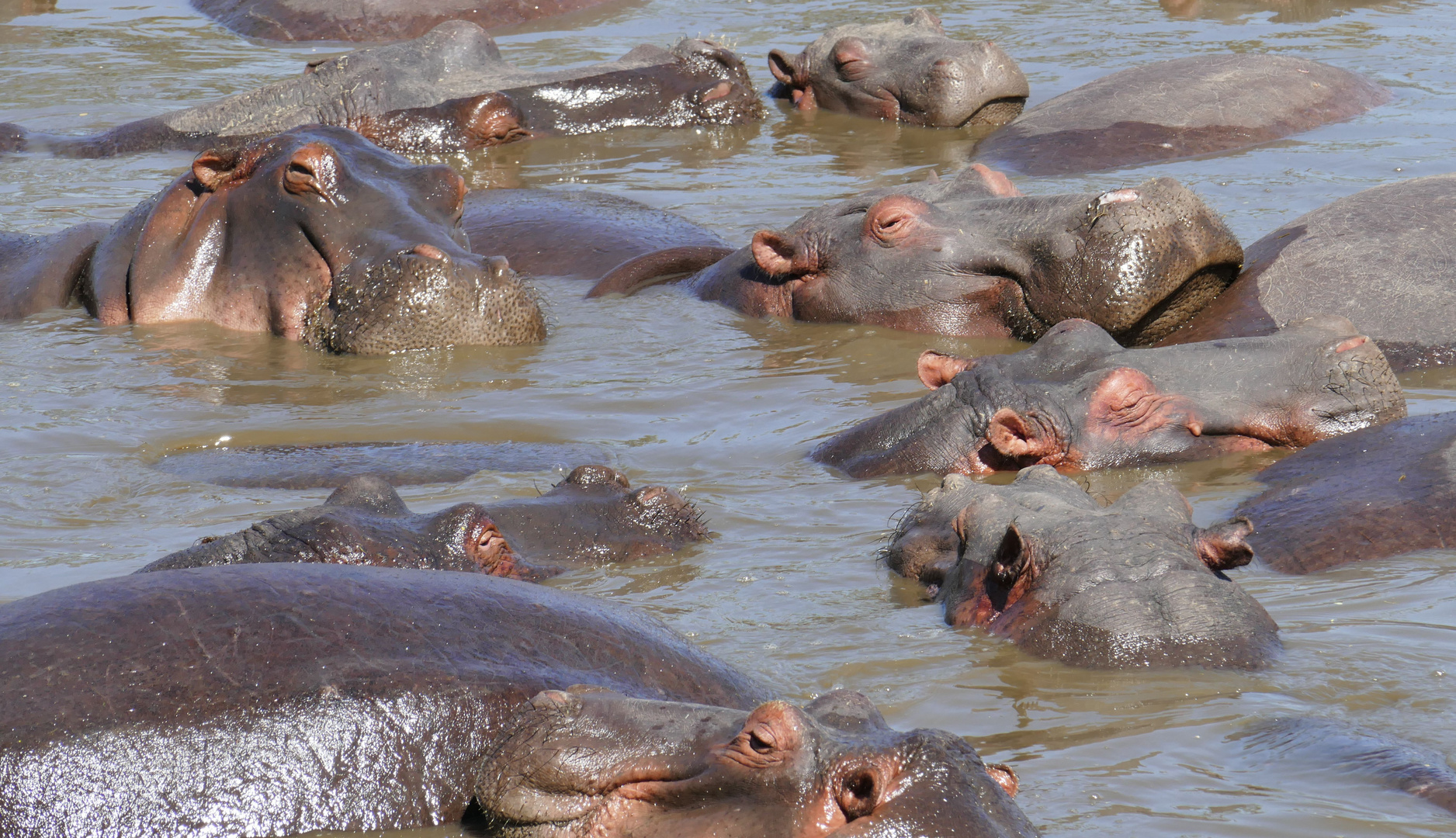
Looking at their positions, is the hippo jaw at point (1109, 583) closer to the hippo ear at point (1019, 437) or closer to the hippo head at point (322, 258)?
the hippo ear at point (1019, 437)

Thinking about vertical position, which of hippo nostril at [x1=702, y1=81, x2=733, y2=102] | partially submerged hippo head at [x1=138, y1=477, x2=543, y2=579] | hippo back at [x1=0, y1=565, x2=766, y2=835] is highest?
hippo back at [x1=0, y1=565, x2=766, y2=835]

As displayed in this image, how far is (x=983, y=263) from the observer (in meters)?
7.61

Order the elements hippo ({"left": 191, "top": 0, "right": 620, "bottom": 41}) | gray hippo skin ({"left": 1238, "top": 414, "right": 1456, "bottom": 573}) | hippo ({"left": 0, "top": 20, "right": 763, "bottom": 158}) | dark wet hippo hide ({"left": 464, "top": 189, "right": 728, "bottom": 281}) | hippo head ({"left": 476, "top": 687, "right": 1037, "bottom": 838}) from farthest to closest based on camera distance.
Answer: hippo ({"left": 191, "top": 0, "right": 620, "bottom": 41}), hippo ({"left": 0, "top": 20, "right": 763, "bottom": 158}), dark wet hippo hide ({"left": 464, "top": 189, "right": 728, "bottom": 281}), gray hippo skin ({"left": 1238, "top": 414, "right": 1456, "bottom": 573}), hippo head ({"left": 476, "top": 687, "right": 1037, "bottom": 838})

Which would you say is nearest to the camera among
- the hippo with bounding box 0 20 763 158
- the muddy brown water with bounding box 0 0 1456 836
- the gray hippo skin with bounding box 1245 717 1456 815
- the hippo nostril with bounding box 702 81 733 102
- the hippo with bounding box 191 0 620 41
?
the gray hippo skin with bounding box 1245 717 1456 815

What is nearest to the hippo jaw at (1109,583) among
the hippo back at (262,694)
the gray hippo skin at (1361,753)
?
the gray hippo skin at (1361,753)

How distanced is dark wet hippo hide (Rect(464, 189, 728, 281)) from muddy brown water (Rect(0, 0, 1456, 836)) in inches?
13.9

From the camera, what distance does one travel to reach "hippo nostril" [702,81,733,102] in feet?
40.6

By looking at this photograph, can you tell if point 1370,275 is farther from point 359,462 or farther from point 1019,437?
point 359,462

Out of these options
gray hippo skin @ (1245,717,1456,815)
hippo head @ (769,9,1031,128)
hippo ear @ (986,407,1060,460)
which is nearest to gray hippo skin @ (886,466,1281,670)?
gray hippo skin @ (1245,717,1456,815)

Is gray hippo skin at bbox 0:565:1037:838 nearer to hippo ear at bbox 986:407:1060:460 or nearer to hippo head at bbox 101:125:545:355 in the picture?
hippo ear at bbox 986:407:1060:460

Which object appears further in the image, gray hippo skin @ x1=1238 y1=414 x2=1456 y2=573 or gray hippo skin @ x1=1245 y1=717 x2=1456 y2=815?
gray hippo skin @ x1=1238 y1=414 x2=1456 y2=573

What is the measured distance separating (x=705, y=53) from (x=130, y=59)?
17.2 ft

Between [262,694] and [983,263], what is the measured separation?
202 inches

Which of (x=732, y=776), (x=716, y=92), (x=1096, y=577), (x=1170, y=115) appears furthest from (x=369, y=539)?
(x=716, y=92)
